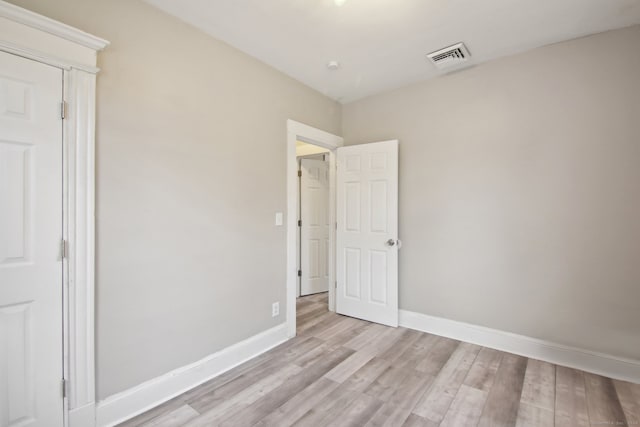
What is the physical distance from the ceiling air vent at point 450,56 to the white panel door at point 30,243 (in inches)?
107

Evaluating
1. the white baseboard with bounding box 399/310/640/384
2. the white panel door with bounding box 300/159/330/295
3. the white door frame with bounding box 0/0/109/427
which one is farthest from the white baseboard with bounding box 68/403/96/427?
the white panel door with bounding box 300/159/330/295

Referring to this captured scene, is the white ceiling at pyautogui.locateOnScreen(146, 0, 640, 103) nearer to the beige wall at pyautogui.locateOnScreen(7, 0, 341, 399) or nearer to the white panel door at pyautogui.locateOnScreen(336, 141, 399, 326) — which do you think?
the beige wall at pyautogui.locateOnScreen(7, 0, 341, 399)

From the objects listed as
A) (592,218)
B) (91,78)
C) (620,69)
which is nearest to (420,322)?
(592,218)

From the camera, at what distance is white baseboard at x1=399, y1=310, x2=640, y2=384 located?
2.20 metres

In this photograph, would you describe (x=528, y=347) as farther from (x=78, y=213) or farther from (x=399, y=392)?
(x=78, y=213)

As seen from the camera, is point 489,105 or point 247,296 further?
point 489,105

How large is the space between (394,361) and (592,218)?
1.99 metres

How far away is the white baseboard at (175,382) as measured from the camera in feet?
5.65

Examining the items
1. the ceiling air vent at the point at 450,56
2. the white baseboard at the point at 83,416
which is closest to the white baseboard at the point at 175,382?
the white baseboard at the point at 83,416

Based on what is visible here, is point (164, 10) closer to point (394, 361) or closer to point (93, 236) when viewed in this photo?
point (93, 236)

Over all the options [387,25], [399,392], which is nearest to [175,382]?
[399,392]

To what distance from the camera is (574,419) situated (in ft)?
5.81

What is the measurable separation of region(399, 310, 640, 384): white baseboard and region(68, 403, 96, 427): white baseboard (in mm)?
2716

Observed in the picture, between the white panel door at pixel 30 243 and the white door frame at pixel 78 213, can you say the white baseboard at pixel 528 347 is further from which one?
the white panel door at pixel 30 243
